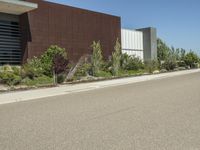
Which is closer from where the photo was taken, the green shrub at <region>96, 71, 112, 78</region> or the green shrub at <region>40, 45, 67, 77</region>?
the green shrub at <region>40, 45, 67, 77</region>

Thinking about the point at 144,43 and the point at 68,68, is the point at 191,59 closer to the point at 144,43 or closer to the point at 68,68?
the point at 144,43

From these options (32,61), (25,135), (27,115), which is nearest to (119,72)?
(32,61)

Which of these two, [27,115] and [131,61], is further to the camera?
[131,61]

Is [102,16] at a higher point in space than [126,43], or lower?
higher

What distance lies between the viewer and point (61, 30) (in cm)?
2811

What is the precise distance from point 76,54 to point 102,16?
6357mm

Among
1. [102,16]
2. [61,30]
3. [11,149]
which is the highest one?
[102,16]

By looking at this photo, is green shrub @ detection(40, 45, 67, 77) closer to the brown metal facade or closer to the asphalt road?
the brown metal facade

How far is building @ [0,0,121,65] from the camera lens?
24.2 metres

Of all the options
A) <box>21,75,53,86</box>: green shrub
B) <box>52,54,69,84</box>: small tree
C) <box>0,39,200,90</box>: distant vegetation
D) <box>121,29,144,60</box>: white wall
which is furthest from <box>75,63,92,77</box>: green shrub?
<box>121,29,144,60</box>: white wall

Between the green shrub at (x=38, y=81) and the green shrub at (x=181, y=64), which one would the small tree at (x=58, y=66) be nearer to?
the green shrub at (x=38, y=81)

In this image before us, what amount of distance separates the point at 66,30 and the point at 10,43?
5937 millimetres

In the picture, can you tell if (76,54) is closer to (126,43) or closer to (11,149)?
(126,43)

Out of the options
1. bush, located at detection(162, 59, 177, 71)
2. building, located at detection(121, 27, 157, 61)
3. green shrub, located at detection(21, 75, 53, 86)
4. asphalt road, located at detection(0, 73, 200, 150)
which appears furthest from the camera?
building, located at detection(121, 27, 157, 61)
